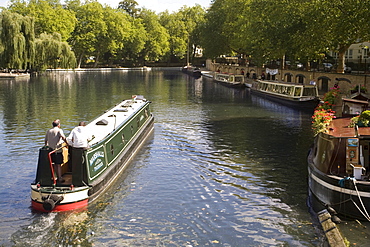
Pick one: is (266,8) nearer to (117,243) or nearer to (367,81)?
(367,81)

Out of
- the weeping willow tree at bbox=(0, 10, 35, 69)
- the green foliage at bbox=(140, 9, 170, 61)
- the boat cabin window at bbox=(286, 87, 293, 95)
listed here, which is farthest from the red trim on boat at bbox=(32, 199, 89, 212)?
the green foliage at bbox=(140, 9, 170, 61)

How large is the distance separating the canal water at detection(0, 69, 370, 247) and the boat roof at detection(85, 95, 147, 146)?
2068 millimetres

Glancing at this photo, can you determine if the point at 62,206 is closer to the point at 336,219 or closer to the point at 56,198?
the point at 56,198

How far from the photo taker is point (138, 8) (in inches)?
6358

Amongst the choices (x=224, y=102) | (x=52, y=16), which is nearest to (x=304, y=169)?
(x=224, y=102)

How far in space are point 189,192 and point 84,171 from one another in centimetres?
439

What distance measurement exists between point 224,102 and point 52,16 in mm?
69729

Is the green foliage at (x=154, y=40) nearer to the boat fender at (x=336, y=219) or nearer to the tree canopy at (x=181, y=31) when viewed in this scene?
the tree canopy at (x=181, y=31)

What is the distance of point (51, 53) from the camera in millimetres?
84500

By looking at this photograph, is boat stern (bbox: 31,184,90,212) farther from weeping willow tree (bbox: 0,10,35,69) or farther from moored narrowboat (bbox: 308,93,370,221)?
weeping willow tree (bbox: 0,10,35,69)

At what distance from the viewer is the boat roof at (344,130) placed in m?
16.7

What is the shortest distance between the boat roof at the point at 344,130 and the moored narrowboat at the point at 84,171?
29.3ft

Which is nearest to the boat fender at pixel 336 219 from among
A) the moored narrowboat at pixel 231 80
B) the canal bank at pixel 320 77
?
the canal bank at pixel 320 77

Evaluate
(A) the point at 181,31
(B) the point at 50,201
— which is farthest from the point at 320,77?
(A) the point at 181,31
